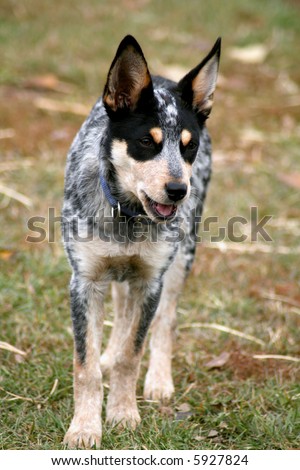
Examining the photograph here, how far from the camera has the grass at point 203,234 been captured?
3.95 m

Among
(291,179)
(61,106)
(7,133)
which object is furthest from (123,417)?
(61,106)

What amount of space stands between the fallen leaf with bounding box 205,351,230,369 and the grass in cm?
3

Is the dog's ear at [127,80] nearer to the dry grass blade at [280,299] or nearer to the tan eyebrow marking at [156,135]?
the tan eyebrow marking at [156,135]

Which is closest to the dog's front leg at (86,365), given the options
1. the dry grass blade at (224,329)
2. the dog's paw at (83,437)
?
the dog's paw at (83,437)

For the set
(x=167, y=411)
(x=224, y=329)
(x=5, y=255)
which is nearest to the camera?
(x=167, y=411)

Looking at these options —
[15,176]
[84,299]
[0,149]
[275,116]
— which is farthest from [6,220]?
[275,116]

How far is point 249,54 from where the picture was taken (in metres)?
11.2

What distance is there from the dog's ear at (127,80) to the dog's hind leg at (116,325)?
136cm

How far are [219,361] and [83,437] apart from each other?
1289 mm

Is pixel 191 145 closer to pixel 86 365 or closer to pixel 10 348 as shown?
pixel 86 365

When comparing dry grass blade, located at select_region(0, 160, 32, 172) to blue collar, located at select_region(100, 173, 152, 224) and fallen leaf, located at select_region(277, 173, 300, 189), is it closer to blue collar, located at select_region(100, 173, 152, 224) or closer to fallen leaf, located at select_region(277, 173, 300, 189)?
fallen leaf, located at select_region(277, 173, 300, 189)

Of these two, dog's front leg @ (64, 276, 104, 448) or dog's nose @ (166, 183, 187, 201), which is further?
dog's front leg @ (64, 276, 104, 448)

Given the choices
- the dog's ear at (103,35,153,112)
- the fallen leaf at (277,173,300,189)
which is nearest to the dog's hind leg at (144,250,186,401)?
the dog's ear at (103,35,153,112)

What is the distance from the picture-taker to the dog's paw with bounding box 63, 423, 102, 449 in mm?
3598
